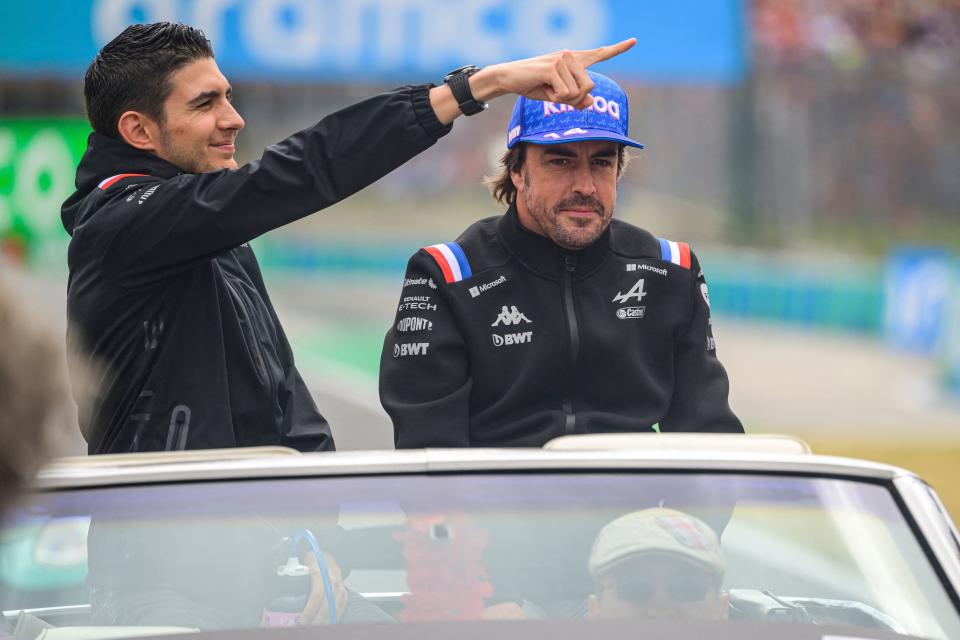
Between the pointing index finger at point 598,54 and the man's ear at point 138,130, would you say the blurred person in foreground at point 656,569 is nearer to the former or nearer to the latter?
the pointing index finger at point 598,54

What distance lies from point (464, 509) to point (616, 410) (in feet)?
5.05

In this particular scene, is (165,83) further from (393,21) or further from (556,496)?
(393,21)

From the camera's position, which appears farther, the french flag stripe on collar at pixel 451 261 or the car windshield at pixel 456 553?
the french flag stripe on collar at pixel 451 261

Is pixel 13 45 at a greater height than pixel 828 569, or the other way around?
pixel 13 45

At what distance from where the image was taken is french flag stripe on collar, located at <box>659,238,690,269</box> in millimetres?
3873

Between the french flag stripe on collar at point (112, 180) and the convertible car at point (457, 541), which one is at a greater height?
the french flag stripe on collar at point (112, 180)

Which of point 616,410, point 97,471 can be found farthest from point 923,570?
point 616,410

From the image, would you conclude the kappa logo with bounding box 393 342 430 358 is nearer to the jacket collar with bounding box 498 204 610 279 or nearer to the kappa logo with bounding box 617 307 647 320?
the jacket collar with bounding box 498 204 610 279

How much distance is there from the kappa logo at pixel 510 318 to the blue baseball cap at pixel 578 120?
1.52ft

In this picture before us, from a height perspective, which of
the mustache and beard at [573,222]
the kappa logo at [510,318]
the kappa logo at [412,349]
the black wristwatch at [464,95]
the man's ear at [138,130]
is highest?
the black wristwatch at [464,95]

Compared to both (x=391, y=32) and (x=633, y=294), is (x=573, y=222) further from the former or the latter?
(x=391, y=32)

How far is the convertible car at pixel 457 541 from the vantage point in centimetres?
210

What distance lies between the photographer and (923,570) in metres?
2.21

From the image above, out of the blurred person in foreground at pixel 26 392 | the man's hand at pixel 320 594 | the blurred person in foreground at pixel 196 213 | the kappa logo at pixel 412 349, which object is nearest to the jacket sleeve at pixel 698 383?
the kappa logo at pixel 412 349
